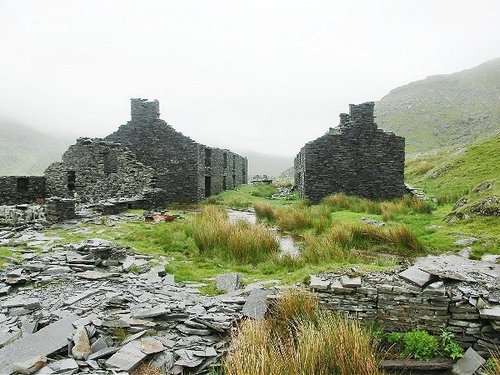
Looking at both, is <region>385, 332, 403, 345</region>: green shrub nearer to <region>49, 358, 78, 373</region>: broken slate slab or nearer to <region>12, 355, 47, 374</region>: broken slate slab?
<region>49, 358, 78, 373</region>: broken slate slab

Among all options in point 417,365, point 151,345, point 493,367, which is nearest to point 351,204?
point 417,365

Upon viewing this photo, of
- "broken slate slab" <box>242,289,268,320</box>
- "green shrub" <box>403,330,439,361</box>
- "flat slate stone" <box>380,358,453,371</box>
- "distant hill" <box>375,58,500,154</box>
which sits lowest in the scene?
"flat slate stone" <box>380,358,453,371</box>

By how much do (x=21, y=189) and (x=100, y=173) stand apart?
12.3 feet

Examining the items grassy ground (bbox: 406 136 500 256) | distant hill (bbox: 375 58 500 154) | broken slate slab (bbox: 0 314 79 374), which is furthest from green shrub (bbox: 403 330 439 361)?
distant hill (bbox: 375 58 500 154)

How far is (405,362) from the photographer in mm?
5203

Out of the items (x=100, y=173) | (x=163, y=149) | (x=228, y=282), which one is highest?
(x=163, y=149)

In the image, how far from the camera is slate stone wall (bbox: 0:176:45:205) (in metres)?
17.4

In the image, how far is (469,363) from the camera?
5172 mm

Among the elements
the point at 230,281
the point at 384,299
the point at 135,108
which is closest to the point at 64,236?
the point at 230,281

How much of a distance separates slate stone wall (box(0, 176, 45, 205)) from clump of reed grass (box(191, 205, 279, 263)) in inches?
481

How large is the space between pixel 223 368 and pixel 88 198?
16.4 meters

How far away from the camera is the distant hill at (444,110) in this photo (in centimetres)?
5666

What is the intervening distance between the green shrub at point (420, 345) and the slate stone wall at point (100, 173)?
48.7 ft

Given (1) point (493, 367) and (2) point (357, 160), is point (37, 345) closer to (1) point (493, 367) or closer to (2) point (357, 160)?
(1) point (493, 367)
